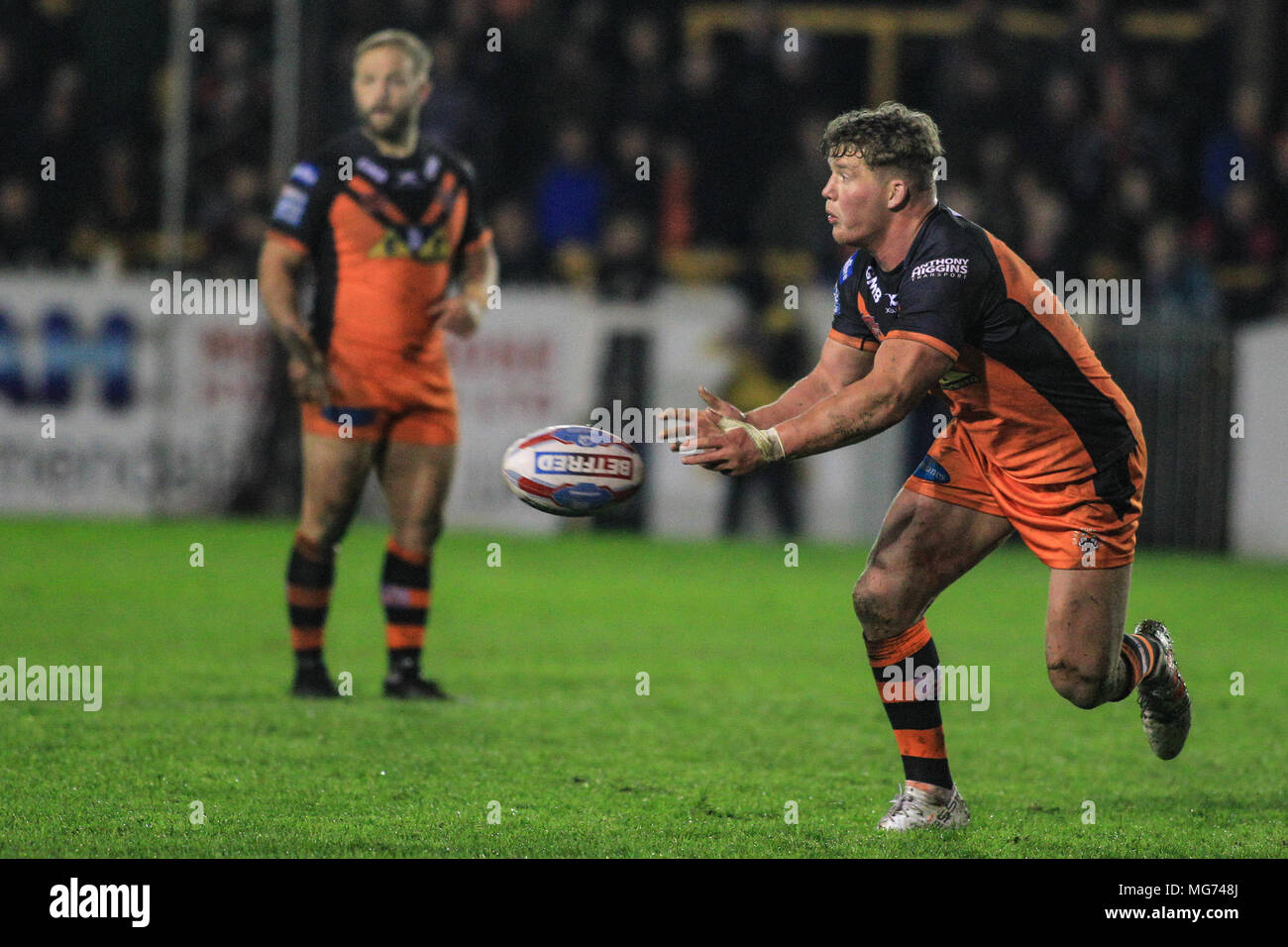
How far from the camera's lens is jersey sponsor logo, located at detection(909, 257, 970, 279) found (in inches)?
197

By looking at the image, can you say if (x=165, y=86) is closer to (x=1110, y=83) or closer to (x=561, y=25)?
(x=561, y=25)

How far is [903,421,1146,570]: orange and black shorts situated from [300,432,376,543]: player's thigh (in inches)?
110

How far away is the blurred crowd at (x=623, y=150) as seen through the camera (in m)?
15.6

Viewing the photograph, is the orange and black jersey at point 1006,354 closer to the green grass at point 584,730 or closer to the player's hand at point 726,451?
the player's hand at point 726,451

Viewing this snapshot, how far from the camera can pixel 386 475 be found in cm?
756

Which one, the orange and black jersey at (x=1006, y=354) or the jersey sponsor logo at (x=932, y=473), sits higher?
the orange and black jersey at (x=1006, y=354)

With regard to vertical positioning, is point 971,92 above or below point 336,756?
above

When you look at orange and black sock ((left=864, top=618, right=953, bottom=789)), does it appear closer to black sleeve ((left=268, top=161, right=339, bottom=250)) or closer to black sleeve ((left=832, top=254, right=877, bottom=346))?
black sleeve ((left=832, top=254, right=877, bottom=346))

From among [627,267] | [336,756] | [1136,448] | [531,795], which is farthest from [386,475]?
[627,267]

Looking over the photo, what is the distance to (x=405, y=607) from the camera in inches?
296

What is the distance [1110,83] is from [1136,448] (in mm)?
12685

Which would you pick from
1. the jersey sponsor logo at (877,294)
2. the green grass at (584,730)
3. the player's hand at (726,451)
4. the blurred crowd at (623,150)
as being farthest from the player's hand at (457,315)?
the blurred crowd at (623,150)

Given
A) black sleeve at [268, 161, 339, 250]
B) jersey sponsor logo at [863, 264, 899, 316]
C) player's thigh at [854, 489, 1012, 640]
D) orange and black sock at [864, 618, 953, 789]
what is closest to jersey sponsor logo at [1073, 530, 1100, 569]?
player's thigh at [854, 489, 1012, 640]

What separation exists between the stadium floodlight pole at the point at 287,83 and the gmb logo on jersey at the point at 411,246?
313 inches
